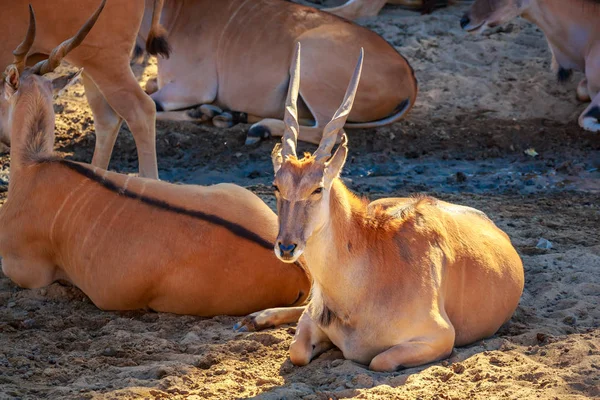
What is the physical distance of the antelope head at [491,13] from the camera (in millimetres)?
6777

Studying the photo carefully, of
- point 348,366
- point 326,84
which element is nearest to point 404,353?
point 348,366

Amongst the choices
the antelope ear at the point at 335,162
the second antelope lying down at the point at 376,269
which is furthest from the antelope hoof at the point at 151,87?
the antelope ear at the point at 335,162

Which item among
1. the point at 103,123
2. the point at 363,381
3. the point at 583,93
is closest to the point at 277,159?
the point at 363,381

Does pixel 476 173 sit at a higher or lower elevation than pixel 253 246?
lower

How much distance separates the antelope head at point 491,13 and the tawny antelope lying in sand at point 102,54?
2.77 meters

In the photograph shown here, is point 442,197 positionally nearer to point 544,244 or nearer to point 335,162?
point 544,244

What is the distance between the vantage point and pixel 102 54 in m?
4.87

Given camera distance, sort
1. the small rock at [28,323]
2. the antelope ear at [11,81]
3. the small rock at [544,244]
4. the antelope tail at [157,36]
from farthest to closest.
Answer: the antelope tail at [157,36]
the small rock at [544,244]
the antelope ear at [11,81]
the small rock at [28,323]

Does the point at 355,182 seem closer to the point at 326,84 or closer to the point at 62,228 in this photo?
the point at 326,84

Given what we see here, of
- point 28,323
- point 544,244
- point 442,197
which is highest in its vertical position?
point 28,323

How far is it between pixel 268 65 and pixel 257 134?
62 cm

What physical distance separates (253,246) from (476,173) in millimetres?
2428

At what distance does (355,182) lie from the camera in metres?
5.47

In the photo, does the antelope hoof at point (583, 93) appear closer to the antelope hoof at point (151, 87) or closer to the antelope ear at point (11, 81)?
the antelope hoof at point (151, 87)
